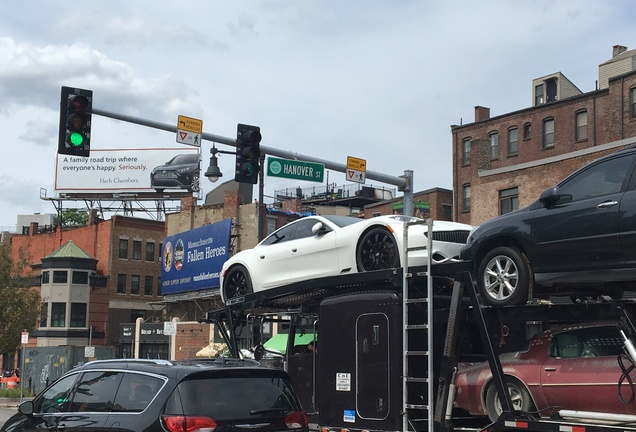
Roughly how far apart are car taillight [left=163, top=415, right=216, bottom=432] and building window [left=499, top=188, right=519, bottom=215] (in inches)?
1779

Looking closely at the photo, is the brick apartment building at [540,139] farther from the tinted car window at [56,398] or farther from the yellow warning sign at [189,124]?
the tinted car window at [56,398]

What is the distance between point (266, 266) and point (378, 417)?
428 cm

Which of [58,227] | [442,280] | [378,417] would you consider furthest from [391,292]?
[58,227]

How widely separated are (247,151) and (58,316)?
177 ft

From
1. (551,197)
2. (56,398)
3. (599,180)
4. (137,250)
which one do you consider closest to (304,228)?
(56,398)

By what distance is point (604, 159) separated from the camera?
7.70 metres

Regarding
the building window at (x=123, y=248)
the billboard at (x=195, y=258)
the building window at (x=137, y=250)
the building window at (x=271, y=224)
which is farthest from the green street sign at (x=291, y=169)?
the building window at (x=137, y=250)

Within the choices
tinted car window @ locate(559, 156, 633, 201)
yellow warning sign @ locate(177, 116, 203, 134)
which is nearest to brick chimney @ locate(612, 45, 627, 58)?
yellow warning sign @ locate(177, 116, 203, 134)

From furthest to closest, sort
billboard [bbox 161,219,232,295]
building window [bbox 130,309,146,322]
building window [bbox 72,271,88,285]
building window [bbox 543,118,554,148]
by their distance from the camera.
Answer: building window [bbox 130,309,146,322]
building window [bbox 72,271,88,285]
billboard [bbox 161,219,232,295]
building window [bbox 543,118,554,148]

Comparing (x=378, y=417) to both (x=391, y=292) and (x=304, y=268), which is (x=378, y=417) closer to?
(x=391, y=292)

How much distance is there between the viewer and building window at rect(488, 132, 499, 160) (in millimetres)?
62656

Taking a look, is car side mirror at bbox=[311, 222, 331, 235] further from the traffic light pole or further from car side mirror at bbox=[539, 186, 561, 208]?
the traffic light pole

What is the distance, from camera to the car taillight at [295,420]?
7934 mm

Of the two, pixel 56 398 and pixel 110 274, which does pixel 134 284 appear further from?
pixel 56 398
